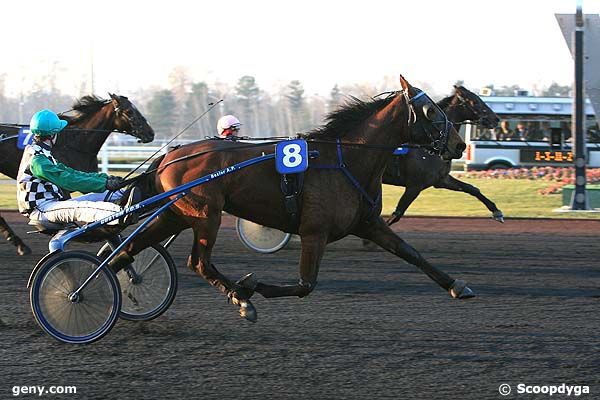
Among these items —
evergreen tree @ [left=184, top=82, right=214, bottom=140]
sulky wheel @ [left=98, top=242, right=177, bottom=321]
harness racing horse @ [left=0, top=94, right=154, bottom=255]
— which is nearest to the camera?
sulky wheel @ [left=98, top=242, right=177, bottom=321]

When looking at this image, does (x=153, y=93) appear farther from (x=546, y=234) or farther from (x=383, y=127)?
(x=383, y=127)

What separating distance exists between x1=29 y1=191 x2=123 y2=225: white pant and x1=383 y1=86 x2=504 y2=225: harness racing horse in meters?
4.33

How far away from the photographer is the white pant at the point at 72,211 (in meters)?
5.32

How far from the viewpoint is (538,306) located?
6453 mm

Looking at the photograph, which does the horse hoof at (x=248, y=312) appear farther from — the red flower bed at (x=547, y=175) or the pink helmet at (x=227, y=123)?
the red flower bed at (x=547, y=175)

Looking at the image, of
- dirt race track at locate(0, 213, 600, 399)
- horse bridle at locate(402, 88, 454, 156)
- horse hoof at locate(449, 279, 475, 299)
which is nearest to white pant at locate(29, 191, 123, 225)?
dirt race track at locate(0, 213, 600, 399)

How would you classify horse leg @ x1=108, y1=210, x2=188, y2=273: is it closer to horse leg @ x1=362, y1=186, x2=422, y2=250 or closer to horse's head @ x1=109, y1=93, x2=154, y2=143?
horse's head @ x1=109, y1=93, x2=154, y2=143

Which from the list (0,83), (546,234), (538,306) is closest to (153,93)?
(0,83)

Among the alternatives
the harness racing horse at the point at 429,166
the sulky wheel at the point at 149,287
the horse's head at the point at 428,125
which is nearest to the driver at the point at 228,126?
the harness racing horse at the point at 429,166

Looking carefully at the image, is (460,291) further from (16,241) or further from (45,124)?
(16,241)

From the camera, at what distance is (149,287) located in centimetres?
574

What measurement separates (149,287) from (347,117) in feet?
5.63

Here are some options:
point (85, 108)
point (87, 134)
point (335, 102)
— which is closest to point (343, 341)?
point (335, 102)

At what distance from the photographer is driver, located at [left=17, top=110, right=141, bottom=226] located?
207 inches
